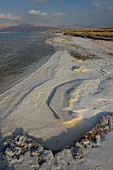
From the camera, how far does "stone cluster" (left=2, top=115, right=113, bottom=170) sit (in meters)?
7.91

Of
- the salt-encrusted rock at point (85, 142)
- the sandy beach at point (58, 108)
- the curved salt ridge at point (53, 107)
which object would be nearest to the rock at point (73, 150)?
the salt-encrusted rock at point (85, 142)

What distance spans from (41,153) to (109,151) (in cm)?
232

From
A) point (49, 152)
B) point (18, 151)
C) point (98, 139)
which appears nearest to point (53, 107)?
point (98, 139)

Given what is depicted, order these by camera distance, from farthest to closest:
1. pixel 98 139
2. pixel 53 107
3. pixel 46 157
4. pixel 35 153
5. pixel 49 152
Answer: pixel 53 107 → pixel 98 139 → pixel 49 152 → pixel 35 153 → pixel 46 157

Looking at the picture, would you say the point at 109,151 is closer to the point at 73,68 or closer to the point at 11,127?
the point at 11,127

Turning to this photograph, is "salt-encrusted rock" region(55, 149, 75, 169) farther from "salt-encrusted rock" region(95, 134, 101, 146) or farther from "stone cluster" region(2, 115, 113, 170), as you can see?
"salt-encrusted rock" region(95, 134, 101, 146)

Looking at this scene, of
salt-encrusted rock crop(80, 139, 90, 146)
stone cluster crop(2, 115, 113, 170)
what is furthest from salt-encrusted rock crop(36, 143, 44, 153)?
salt-encrusted rock crop(80, 139, 90, 146)

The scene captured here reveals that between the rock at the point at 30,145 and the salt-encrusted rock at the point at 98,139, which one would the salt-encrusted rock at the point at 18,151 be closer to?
the rock at the point at 30,145

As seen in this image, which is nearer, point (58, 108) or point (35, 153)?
point (35, 153)

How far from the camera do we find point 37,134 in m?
10.0

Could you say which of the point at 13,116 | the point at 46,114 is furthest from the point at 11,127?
the point at 46,114

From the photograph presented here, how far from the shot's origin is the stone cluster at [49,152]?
7908 millimetres

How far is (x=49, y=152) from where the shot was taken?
838 cm

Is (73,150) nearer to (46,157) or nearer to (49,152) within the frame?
(49,152)
